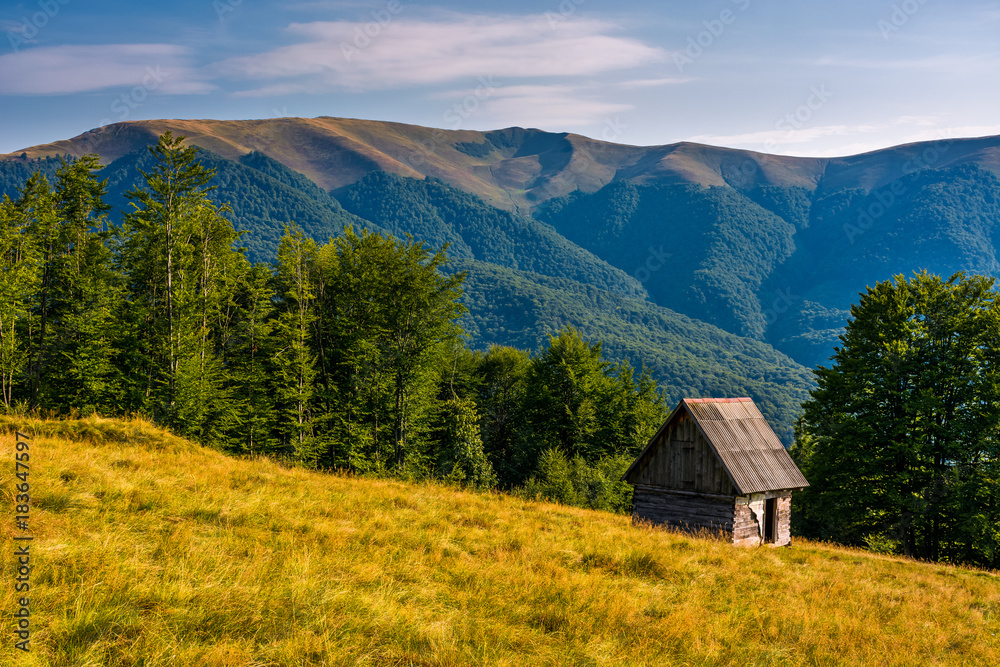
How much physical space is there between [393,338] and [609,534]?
83.5ft

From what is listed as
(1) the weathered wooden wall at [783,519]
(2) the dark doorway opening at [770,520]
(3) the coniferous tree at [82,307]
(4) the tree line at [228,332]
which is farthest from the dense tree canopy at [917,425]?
(3) the coniferous tree at [82,307]


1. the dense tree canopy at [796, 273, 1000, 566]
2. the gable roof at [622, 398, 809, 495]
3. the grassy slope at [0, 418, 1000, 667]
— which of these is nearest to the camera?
the grassy slope at [0, 418, 1000, 667]

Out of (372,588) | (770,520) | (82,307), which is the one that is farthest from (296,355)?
(372,588)

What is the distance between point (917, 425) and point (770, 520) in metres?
13.3

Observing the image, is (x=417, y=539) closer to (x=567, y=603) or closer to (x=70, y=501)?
(x=567, y=603)

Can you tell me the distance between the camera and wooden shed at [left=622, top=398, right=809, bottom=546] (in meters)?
21.7

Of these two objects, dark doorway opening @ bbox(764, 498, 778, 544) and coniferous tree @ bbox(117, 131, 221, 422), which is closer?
dark doorway opening @ bbox(764, 498, 778, 544)

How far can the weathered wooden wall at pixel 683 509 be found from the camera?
21.5m

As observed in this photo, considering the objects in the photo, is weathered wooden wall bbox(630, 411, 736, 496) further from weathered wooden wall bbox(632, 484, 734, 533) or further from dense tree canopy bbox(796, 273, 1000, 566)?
dense tree canopy bbox(796, 273, 1000, 566)

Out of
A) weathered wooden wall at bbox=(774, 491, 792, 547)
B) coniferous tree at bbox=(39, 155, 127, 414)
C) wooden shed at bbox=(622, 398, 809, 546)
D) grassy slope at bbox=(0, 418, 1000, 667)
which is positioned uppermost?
coniferous tree at bbox=(39, 155, 127, 414)

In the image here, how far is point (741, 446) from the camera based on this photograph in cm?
2300

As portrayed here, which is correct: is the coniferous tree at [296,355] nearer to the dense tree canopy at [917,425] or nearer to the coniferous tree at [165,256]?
the coniferous tree at [165,256]

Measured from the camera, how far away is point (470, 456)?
39.3m

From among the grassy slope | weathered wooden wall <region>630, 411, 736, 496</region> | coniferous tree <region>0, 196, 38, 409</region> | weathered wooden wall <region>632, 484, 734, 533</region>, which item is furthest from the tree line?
the grassy slope
